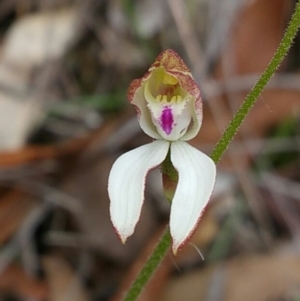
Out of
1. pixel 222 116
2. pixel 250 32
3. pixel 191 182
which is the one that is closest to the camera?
pixel 191 182

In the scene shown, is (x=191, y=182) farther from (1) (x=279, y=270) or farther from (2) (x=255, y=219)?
(2) (x=255, y=219)

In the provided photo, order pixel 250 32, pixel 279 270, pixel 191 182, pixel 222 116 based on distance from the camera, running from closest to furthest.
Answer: pixel 191 182, pixel 279 270, pixel 222 116, pixel 250 32

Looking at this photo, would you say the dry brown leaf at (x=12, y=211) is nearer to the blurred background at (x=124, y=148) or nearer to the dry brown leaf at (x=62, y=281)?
the blurred background at (x=124, y=148)

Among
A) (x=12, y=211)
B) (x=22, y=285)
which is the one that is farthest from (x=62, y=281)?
(x=12, y=211)

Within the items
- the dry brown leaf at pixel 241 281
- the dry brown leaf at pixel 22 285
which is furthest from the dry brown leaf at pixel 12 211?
the dry brown leaf at pixel 241 281

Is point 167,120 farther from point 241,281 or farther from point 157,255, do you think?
point 241,281

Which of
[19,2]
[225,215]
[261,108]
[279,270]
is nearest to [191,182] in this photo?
[279,270]

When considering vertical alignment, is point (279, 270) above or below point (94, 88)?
below
